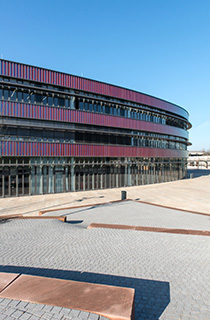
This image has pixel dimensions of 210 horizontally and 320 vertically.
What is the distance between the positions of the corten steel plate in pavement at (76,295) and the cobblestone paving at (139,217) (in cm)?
738

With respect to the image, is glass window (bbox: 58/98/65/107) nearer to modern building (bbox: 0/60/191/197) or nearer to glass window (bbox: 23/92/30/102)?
modern building (bbox: 0/60/191/197)

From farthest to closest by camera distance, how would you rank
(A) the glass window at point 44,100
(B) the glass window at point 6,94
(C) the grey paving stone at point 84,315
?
(A) the glass window at point 44,100, (B) the glass window at point 6,94, (C) the grey paving stone at point 84,315

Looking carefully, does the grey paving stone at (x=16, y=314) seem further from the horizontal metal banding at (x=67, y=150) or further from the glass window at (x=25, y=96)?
the glass window at (x=25, y=96)

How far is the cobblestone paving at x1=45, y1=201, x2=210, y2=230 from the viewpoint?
11669mm

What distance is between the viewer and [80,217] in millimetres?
13867

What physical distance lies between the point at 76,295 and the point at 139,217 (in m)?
10.0

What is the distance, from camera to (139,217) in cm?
1346

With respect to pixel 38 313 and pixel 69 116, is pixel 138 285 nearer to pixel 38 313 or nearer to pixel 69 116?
pixel 38 313

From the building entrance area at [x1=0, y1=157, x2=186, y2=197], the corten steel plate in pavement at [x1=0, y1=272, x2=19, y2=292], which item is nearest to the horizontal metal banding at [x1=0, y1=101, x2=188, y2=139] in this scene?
the building entrance area at [x1=0, y1=157, x2=186, y2=197]

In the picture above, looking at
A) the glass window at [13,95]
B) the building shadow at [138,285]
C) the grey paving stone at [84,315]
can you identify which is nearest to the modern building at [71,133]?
the glass window at [13,95]

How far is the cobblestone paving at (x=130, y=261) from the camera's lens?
180 inches

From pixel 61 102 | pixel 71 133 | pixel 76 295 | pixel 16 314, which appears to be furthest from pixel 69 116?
pixel 16 314

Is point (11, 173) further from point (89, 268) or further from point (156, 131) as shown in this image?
point (156, 131)

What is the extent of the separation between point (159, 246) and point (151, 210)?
820 cm
